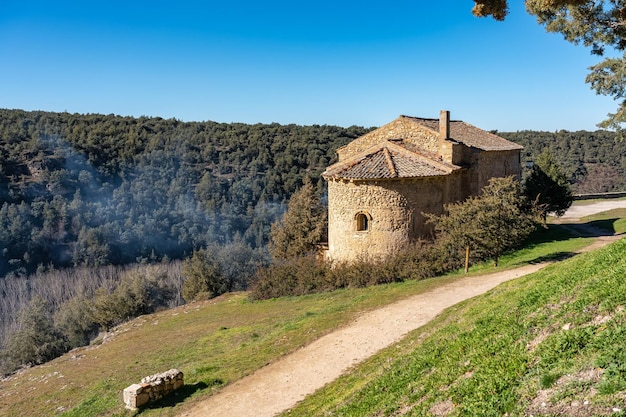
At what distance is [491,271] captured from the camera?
18172 mm

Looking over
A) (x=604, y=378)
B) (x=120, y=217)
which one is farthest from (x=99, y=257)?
(x=604, y=378)

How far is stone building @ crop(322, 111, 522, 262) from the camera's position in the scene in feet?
69.9

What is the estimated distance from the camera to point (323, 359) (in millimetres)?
11812

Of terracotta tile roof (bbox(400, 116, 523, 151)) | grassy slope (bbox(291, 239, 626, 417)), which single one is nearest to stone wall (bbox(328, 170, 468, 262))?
terracotta tile roof (bbox(400, 116, 523, 151))

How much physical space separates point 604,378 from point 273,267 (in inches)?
767

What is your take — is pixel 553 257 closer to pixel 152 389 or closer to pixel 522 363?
pixel 522 363

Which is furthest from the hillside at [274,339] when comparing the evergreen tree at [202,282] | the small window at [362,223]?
the evergreen tree at [202,282]

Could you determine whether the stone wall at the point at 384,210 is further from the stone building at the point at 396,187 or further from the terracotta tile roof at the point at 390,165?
the terracotta tile roof at the point at 390,165

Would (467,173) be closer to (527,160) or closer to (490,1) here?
(490,1)

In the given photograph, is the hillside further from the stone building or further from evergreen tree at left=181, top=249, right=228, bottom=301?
evergreen tree at left=181, top=249, right=228, bottom=301

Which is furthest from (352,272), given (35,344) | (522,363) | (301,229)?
(35,344)

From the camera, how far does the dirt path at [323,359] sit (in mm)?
10188

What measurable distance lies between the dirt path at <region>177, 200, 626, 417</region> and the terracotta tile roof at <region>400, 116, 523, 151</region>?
38.9ft

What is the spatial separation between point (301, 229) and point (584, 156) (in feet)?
194
